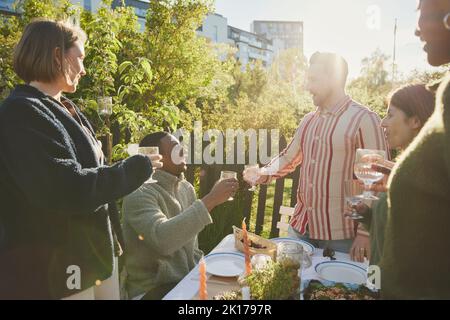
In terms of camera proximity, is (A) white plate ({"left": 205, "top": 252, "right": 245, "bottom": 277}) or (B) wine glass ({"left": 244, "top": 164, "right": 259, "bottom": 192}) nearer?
(A) white plate ({"left": 205, "top": 252, "right": 245, "bottom": 277})

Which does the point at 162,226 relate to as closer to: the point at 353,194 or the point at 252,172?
the point at 252,172

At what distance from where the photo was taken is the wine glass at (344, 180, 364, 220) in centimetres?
179

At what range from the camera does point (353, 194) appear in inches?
72.4

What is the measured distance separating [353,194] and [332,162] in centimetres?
87

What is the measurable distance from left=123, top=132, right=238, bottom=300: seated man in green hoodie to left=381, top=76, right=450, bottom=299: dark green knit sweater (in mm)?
1374

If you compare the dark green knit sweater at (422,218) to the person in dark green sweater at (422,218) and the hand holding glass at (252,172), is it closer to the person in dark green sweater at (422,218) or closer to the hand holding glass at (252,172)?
the person in dark green sweater at (422,218)

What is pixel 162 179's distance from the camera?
8.92 ft

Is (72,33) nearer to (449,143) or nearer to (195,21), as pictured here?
(449,143)

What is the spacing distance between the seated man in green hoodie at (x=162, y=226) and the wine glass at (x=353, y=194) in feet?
2.77

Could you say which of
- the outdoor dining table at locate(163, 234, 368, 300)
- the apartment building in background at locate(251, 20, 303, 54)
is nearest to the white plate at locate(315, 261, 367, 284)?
the outdoor dining table at locate(163, 234, 368, 300)

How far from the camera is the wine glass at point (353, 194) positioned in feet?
5.88
